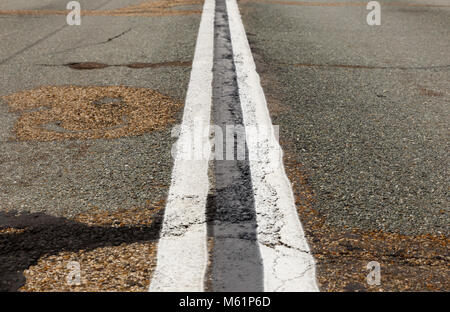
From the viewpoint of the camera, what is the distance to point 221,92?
14.1 ft

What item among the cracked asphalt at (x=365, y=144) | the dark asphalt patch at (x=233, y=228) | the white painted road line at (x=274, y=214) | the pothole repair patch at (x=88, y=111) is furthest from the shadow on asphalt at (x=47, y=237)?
the pothole repair patch at (x=88, y=111)

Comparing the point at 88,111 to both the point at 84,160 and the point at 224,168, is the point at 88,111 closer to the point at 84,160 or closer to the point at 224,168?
the point at 84,160

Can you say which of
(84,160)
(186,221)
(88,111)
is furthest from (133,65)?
(186,221)

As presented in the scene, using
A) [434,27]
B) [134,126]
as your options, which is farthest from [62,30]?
[434,27]

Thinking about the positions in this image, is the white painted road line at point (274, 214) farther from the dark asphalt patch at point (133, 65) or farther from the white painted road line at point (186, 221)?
the dark asphalt patch at point (133, 65)

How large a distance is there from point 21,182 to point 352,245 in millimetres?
1700

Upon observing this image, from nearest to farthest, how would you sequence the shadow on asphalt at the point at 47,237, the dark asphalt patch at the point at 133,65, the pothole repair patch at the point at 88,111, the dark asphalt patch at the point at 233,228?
the dark asphalt patch at the point at 233,228
the shadow on asphalt at the point at 47,237
the pothole repair patch at the point at 88,111
the dark asphalt patch at the point at 133,65

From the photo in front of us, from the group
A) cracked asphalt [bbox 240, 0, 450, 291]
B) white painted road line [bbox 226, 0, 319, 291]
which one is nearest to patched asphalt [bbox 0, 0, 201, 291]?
white painted road line [bbox 226, 0, 319, 291]

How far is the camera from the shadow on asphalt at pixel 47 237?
213cm

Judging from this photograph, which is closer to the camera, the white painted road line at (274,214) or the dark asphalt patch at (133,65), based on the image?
the white painted road line at (274,214)

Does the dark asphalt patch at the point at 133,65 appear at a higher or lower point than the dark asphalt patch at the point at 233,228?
higher

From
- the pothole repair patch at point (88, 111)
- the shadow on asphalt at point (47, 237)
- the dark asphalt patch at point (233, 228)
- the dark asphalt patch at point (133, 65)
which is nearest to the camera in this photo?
the dark asphalt patch at point (233, 228)

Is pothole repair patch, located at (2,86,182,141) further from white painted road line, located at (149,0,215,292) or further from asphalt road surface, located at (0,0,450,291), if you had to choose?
white painted road line, located at (149,0,215,292)

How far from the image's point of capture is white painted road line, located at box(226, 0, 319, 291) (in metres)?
2.04
